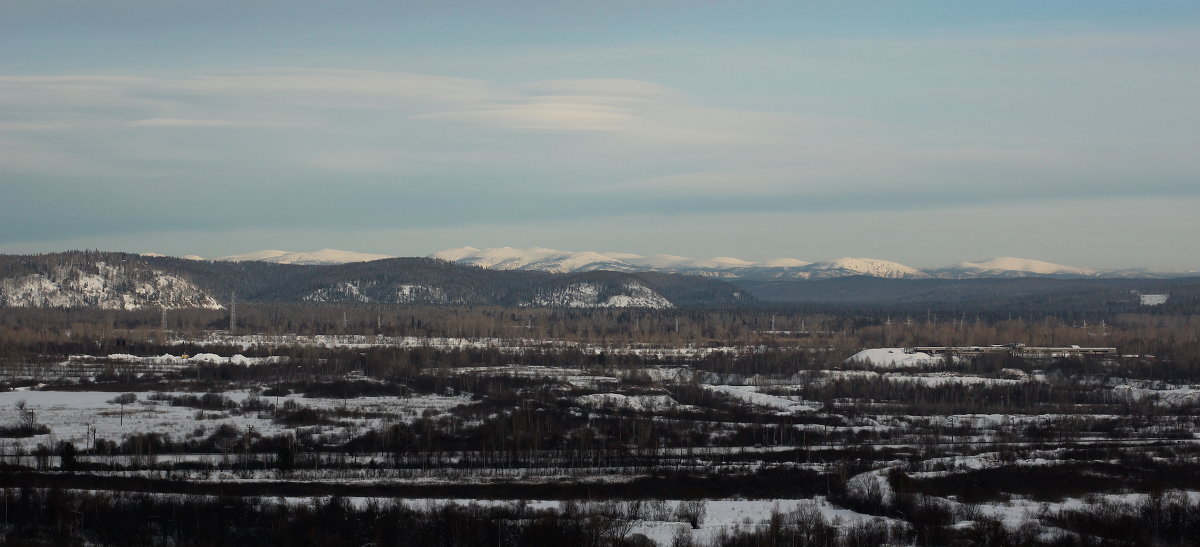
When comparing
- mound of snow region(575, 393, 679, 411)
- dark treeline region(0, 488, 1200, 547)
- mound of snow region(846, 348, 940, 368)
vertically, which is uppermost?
mound of snow region(846, 348, 940, 368)

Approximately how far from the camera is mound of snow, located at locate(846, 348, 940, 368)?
424ft

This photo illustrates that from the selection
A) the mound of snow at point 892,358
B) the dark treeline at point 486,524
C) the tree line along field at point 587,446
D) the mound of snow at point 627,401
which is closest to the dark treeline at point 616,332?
the tree line along field at point 587,446

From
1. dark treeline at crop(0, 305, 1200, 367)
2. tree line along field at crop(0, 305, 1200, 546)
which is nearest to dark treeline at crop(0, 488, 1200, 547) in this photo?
tree line along field at crop(0, 305, 1200, 546)

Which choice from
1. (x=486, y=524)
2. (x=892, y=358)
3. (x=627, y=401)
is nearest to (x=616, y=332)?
(x=892, y=358)

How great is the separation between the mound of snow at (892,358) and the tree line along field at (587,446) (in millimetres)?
1347

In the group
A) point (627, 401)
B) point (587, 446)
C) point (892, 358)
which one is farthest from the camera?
point (892, 358)

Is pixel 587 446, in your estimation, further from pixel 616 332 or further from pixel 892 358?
pixel 616 332

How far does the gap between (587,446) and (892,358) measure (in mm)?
67537

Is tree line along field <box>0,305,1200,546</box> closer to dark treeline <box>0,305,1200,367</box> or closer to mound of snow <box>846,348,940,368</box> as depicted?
mound of snow <box>846,348,940,368</box>

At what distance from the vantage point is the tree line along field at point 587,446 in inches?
1879

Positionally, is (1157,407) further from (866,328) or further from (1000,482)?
(866,328)

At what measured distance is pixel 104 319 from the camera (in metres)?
185

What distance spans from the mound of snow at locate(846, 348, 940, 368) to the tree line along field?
1.35m

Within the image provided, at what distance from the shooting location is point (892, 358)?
434ft
